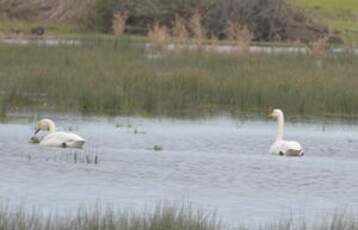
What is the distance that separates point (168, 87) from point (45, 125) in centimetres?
535

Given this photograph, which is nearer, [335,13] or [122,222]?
[122,222]

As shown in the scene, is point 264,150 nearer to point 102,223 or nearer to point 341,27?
point 102,223

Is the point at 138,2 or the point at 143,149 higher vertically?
the point at 138,2

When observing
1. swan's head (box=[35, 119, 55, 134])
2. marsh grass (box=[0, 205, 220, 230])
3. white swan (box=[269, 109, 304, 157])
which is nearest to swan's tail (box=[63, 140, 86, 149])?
swan's head (box=[35, 119, 55, 134])

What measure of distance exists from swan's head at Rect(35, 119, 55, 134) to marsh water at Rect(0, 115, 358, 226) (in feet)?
0.84

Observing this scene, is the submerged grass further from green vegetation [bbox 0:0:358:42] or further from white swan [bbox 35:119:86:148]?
green vegetation [bbox 0:0:358:42]

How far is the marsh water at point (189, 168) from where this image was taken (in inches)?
640

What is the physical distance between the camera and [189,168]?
19609 millimetres

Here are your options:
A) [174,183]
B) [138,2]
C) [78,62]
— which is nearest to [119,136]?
[174,183]

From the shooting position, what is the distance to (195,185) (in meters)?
17.9

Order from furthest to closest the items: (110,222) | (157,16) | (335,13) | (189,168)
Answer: (335,13), (157,16), (189,168), (110,222)

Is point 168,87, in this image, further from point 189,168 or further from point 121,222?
point 121,222

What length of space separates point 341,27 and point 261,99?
32781 mm

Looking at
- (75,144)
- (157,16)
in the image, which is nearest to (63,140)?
(75,144)
